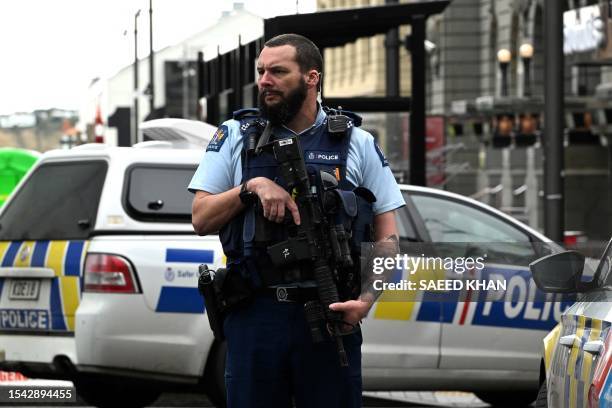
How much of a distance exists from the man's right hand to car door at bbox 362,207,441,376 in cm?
512

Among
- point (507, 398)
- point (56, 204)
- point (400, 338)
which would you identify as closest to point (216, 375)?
point (400, 338)

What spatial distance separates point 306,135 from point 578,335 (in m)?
1.17

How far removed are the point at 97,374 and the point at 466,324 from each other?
2267 mm

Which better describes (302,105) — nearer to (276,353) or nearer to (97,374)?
(276,353)

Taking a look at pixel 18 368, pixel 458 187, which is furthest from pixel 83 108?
pixel 18 368

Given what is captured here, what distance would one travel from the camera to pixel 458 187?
49.7m

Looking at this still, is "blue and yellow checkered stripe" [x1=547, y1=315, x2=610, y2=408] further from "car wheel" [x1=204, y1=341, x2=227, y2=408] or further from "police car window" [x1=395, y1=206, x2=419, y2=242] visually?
"police car window" [x1=395, y1=206, x2=419, y2=242]

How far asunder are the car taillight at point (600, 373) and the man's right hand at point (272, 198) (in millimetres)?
990

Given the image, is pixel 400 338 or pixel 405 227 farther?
pixel 405 227

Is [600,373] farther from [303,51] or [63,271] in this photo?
[63,271]

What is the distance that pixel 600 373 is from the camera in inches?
194

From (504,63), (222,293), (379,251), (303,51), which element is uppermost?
(504,63)

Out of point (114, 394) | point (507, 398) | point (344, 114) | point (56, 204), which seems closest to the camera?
point (344, 114)

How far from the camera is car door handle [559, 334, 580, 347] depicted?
5.63 meters
